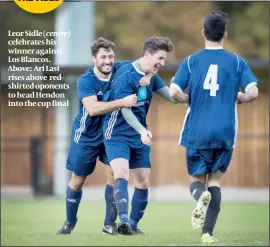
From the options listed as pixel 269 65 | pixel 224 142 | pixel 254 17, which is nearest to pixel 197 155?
pixel 224 142

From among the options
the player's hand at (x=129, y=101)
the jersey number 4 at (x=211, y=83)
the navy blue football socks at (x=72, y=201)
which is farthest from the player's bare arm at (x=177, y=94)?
the navy blue football socks at (x=72, y=201)

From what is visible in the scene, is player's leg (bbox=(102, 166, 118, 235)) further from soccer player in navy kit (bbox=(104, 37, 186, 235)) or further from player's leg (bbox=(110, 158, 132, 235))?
player's leg (bbox=(110, 158, 132, 235))

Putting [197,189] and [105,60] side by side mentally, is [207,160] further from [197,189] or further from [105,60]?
[105,60]

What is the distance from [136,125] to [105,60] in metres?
0.90

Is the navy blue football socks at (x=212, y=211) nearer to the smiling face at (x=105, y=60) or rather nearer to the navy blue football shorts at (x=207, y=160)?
the navy blue football shorts at (x=207, y=160)

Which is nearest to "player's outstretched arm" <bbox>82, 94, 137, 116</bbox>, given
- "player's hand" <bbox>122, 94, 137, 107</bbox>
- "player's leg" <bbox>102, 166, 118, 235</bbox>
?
"player's hand" <bbox>122, 94, 137, 107</bbox>

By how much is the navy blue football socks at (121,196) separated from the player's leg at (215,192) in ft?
2.49

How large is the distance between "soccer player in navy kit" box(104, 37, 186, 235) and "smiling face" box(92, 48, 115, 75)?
22 centimetres

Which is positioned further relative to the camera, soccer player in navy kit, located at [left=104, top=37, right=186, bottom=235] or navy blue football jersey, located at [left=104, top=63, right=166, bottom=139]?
navy blue football jersey, located at [left=104, top=63, right=166, bottom=139]

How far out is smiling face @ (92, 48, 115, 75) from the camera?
9406mm

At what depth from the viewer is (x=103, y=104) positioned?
911cm

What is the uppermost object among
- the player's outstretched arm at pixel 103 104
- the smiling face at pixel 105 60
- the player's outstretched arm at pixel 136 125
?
the smiling face at pixel 105 60

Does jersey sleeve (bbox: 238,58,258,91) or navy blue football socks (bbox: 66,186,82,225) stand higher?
jersey sleeve (bbox: 238,58,258,91)

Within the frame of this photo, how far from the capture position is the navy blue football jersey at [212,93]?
8.27 m
